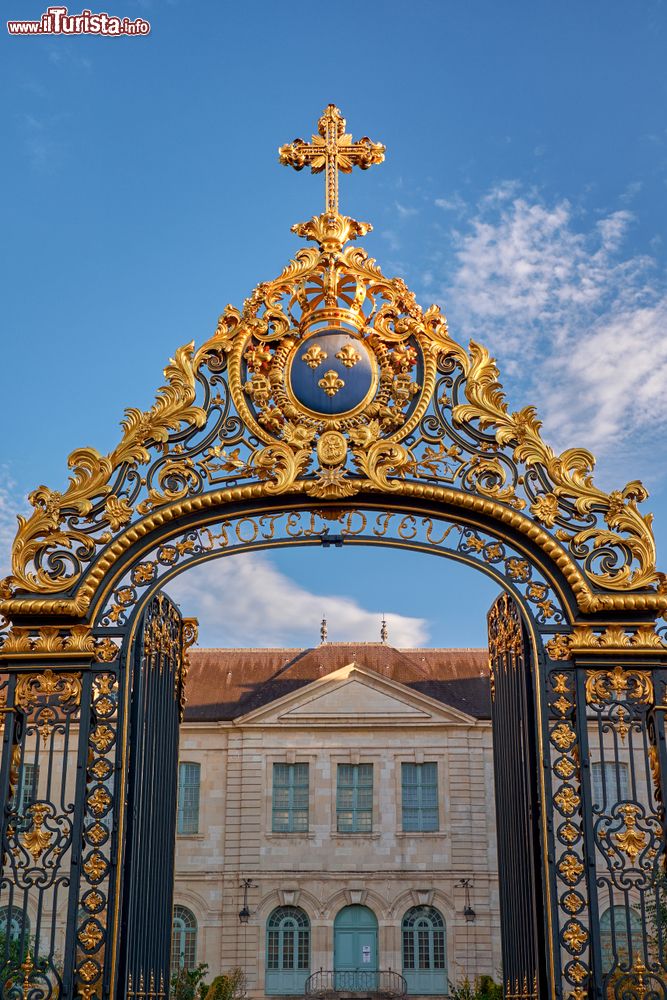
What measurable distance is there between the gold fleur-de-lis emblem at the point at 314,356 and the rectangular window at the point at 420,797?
1720cm

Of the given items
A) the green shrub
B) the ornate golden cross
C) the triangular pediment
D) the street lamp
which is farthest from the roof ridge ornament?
the street lamp

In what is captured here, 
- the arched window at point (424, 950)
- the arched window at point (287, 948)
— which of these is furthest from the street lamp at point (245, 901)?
the arched window at point (424, 950)

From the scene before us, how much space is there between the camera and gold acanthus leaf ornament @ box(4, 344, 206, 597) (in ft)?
26.5

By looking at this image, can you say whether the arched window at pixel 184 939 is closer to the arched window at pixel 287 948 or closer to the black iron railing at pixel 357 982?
the arched window at pixel 287 948

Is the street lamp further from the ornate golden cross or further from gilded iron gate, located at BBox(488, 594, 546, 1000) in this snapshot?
the ornate golden cross

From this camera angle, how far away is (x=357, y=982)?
76.1ft

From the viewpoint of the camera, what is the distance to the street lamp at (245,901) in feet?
77.3

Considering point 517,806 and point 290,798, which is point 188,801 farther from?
point 517,806

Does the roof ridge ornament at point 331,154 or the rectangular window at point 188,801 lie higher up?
the roof ridge ornament at point 331,154

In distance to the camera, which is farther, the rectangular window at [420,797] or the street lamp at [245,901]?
the rectangular window at [420,797]

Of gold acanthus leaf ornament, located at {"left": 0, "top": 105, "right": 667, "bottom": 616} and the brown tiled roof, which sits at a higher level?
the brown tiled roof

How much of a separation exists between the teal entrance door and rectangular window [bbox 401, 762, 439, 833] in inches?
78.4

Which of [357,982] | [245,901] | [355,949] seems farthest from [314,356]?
[355,949]

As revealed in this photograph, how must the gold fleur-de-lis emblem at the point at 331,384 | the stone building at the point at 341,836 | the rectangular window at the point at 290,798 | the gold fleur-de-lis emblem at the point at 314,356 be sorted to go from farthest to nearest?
the rectangular window at the point at 290,798 → the stone building at the point at 341,836 → the gold fleur-de-lis emblem at the point at 314,356 → the gold fleur-de-lis emblem at the point at 331,384
